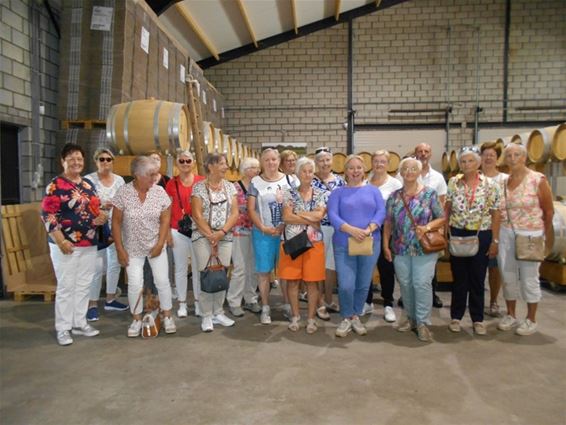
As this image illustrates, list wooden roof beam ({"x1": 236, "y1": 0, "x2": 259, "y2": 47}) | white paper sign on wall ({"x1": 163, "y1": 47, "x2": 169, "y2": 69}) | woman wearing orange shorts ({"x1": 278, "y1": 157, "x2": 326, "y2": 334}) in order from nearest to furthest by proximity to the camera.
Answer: woman wearing orange shorts ({"x1": 278, "y1": 157, "x2": 326, "y2": 334})
white paper sign on wall ({"x1": 163, "y1": 47, "x2": 169, "y2": 69})
wooden roof beam ({"x1": 236, "y1": 0, "x2": 259, "y2": 47})

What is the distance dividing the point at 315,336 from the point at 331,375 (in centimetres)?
67

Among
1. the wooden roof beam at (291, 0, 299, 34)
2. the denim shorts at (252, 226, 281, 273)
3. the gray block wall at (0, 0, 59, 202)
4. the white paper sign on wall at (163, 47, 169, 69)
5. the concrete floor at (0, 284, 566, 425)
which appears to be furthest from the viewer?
the wooden roof beam at (291, 0, 299, 34)

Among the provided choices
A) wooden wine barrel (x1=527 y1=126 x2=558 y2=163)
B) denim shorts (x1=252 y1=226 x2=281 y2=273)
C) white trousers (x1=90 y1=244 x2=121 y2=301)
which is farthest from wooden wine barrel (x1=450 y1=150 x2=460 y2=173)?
white trousers (x1=90 y1=244 x2=121 y2=301)

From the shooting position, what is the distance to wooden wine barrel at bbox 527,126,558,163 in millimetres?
5129

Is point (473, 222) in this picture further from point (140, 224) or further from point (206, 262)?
point (140, 224)

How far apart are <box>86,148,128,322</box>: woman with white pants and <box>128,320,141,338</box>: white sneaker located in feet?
1.91

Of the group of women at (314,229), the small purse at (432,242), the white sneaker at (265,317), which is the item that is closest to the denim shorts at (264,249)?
the group of women at (314,229)

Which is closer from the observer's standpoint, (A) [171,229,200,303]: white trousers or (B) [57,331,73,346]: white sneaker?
(B) [57,331,73,346]: white sneaker

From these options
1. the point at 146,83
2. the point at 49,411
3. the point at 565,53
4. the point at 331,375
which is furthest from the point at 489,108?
the point at 49,411

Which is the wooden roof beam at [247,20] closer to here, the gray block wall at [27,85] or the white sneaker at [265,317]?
the gray block wall at [27,85]

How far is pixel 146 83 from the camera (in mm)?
5785

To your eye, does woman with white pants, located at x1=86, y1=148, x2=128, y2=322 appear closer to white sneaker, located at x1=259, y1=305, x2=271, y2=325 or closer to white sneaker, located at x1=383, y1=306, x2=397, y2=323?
white sneaker, located at x1=259, y1=305, x2=271, y2=325

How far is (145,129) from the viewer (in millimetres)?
4480

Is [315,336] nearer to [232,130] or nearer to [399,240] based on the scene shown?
[399,240]
